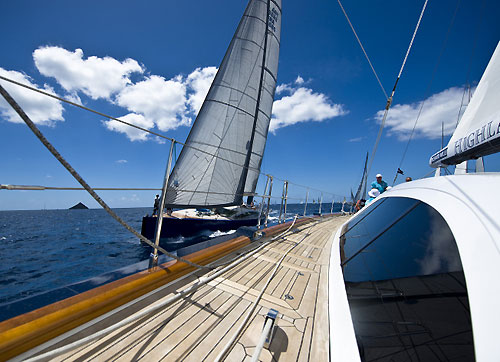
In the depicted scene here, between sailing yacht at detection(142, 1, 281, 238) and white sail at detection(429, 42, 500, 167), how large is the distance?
22.1 feet

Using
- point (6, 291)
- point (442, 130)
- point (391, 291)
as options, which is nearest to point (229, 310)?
point (391, 291)

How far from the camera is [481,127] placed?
5.05ft

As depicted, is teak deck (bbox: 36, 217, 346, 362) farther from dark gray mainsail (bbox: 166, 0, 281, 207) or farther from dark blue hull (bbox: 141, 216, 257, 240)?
dark blue hull (bbox: 141, 216, 257, 240)

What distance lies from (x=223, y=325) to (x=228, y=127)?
8.96 m

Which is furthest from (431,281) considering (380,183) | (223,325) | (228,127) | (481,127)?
(228,127)

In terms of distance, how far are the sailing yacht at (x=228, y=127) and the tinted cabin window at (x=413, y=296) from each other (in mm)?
7122

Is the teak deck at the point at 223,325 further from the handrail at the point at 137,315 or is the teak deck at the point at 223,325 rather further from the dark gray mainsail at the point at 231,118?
the dark gray mainsail at the point at 231,118

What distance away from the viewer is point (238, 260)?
2.49m

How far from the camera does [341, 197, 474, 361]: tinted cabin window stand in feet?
2.09

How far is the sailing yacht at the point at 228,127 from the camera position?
8.29 m

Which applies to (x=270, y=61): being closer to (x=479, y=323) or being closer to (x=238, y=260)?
(x=238, y=260)

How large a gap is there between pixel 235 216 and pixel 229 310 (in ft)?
41.9

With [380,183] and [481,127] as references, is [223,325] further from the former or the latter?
[380,183]

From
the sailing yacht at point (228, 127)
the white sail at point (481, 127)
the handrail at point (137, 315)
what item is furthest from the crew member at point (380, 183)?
the sailing yacht at point (228, 127)
